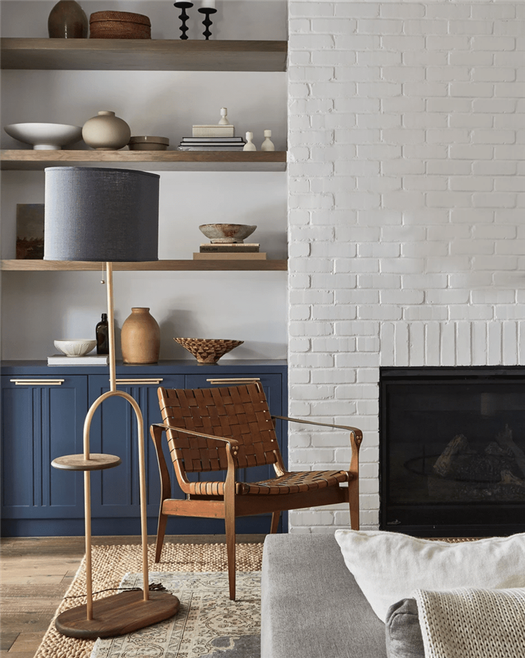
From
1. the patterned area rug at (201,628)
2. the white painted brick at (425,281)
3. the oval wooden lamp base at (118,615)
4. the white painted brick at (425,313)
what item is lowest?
the patterned area rug at (201,628)

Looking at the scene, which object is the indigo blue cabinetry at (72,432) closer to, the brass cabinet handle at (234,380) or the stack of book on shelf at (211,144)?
the brass cabinet handle at (234,380)

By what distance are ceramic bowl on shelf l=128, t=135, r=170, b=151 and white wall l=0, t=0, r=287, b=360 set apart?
26cm

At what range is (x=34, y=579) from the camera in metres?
3.07

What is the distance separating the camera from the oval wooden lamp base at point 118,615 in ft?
7.85

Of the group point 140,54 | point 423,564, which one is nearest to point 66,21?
point 140,54

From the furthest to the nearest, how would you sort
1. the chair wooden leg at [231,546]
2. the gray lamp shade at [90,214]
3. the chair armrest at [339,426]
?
the chair armrest at [339,426]
the chair wooden leg at [231,546]
the gray lamp shade at [90,214]

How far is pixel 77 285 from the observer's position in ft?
13.2

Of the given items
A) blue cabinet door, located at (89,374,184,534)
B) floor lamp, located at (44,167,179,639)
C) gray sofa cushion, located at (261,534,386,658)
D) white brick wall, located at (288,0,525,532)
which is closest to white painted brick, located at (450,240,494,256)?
white brick wall, located at (288,0,525,532)

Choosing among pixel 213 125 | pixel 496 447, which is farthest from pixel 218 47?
pixel 496 447

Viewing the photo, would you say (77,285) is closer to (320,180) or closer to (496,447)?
(320,180)

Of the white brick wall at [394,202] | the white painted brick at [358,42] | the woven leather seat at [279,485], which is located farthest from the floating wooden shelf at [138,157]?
the woven leather seat at [279,485]

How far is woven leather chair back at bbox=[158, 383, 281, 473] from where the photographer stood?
3.14 meters

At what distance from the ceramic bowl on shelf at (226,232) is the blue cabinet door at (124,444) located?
741 mm

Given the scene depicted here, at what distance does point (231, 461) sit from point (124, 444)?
98 centimetres
